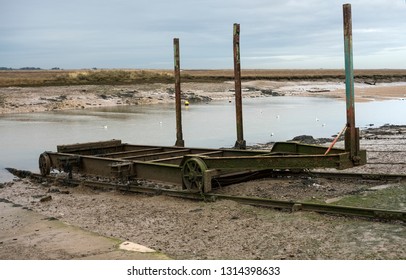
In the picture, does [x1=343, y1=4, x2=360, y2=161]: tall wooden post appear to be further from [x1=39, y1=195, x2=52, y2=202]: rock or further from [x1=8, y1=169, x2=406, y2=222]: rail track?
[x1=39, y1=195, x2=52, y2=202]: rock

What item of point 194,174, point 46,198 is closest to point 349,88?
point 194,174

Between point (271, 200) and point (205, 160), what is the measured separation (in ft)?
5.03

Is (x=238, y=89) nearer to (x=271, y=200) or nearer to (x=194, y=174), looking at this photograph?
(x=194, y=174)

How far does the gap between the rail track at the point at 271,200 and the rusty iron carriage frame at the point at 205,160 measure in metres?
0.18

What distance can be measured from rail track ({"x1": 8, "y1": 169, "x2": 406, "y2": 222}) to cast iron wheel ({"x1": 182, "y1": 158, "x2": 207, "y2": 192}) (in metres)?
0.13

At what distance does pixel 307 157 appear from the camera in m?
7.88

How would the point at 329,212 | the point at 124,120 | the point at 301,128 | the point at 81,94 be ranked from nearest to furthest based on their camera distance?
the point at 329,212, the point at 301,128, the point at 124,120, the point at 81,94

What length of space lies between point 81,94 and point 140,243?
121 ft

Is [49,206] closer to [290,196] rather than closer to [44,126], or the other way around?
[290,196]

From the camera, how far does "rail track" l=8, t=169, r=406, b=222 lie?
684 centimetres

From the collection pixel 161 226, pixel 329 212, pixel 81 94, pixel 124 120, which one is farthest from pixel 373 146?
pixel 81 94

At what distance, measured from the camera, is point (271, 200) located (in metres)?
7.84

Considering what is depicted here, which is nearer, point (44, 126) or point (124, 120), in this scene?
point (44, 126)

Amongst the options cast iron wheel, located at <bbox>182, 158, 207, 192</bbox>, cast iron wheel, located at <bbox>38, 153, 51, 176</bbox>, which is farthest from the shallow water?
cast iron wheel, located at <bbox>182, 158, 207, 192</bbox>
